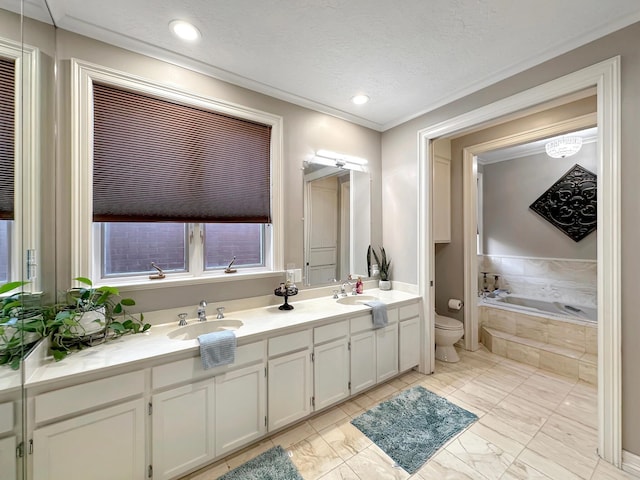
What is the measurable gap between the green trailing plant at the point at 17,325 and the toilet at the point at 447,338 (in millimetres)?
3166

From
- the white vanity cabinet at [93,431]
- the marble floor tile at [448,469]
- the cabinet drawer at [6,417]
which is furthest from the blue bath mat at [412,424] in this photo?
the cabinet drawer at [6,417]

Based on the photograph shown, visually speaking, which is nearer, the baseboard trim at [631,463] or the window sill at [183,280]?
the baseboard trim at [631,463]

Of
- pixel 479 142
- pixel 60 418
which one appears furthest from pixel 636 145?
pixel 60 418

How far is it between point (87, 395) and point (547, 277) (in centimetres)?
506

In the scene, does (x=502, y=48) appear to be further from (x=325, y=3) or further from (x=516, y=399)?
(x=516, y=399)

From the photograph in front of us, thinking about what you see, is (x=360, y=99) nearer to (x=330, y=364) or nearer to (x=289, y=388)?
(x=330, y=364)

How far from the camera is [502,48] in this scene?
1779mm

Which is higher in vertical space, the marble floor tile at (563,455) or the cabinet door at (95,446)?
the cabinet door at (95,446)

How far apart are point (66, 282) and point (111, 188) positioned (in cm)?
61

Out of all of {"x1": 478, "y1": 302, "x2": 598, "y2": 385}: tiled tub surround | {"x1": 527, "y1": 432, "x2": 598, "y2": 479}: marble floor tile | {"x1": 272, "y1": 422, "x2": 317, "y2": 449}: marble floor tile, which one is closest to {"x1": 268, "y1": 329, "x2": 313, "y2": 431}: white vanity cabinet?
{"x1": 272, "y1": 422, "x2": 317, "y2": 449}: marble floor tile

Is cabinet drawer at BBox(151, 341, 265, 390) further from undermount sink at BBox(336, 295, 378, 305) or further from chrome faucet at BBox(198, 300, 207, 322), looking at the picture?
undermount sink at BBox(336, 295, 378, 305)

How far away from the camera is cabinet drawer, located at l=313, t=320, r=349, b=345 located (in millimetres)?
1955

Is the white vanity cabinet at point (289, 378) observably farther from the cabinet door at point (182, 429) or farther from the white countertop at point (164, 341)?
the cabinet door at point (182, 429)

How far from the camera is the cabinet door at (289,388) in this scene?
1.75 meters
